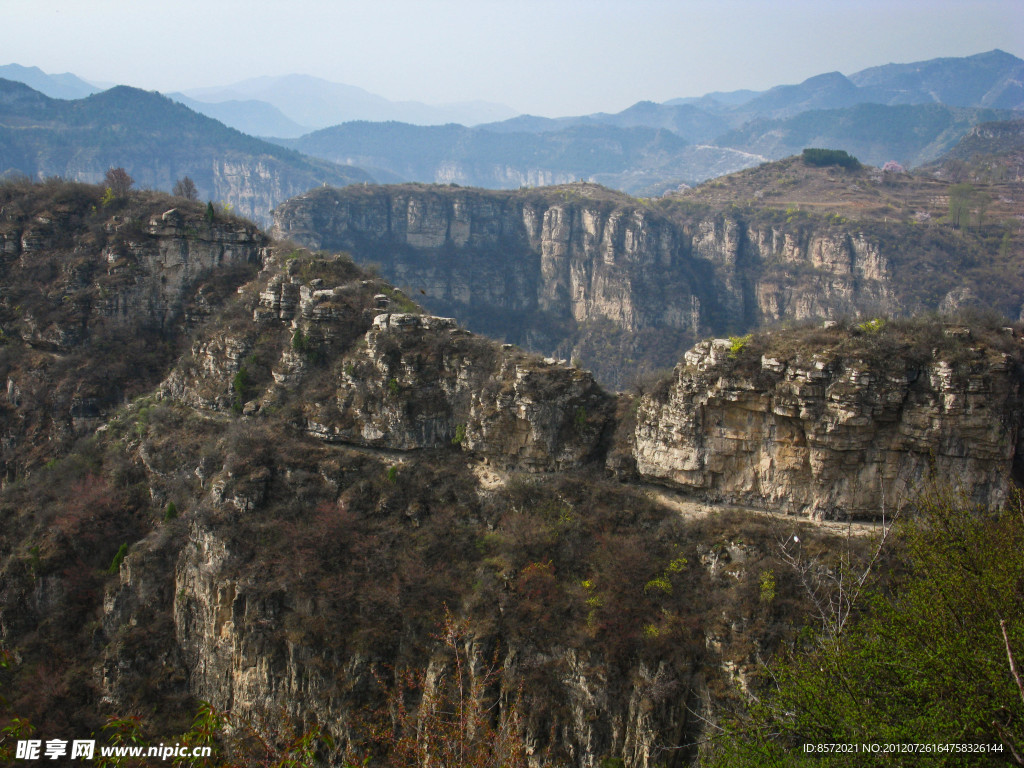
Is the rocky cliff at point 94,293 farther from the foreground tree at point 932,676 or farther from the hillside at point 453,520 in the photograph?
the foreground tree at point 932,676

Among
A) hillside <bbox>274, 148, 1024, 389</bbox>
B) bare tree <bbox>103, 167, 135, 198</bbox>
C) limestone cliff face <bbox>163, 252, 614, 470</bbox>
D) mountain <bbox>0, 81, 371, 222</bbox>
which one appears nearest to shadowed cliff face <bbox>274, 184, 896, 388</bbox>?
hillside <bbox>274, 148, 1024, 389</bbox>

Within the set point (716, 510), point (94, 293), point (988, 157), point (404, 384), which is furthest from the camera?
point (988, 157)

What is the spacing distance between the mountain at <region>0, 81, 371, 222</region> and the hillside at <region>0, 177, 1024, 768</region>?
5583 inches

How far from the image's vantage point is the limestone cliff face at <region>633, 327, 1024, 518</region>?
24531 mm

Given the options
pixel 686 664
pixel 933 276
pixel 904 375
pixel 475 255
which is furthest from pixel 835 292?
pixel 686 664

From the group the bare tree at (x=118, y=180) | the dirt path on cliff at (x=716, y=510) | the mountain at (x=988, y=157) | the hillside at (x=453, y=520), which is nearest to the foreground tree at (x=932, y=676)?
the hillside at (x=453, y=520)

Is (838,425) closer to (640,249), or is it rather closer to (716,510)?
(716,510)

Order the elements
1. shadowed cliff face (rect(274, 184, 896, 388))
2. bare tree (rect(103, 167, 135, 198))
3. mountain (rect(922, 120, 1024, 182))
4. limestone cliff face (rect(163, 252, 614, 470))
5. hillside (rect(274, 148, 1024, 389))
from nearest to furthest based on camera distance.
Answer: limestone cliff face (rect(163, 252, 614, 470)), bare tree (rect(103, 167, 135, 198)), hillside (rect(274, 148, 1024, 389)), shadowed cliff face (rect(274, 184, 896, 388)), mountain (rect(922, 120, 1024, 182))

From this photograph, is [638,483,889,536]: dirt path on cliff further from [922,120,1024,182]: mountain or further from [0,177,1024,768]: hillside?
[922,120,1024,182]: mountain

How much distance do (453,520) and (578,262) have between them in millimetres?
81481

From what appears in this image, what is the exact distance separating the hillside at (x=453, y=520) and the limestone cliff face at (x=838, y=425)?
0.33 feet

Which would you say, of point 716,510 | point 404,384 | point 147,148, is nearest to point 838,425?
point 716,510

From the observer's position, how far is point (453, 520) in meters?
29.6

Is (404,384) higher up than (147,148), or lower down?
lower down
